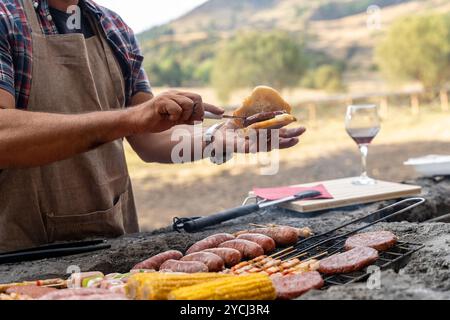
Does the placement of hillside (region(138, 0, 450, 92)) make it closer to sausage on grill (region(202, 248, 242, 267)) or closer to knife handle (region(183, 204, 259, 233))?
knife handle (region(183, 204, 259, 233))

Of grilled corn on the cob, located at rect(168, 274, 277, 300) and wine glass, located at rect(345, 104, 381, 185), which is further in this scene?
wine glass, located at rect(345, 104, 381, 185)

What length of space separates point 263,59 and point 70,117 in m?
19.5

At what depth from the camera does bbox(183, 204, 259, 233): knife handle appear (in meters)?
2.80

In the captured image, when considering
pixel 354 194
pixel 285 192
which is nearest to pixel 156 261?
pixel 285 192

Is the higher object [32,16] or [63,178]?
[32,16]

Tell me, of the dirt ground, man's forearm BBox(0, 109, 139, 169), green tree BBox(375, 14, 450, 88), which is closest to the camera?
man's forearm BBox(0, 109, 139, 169)

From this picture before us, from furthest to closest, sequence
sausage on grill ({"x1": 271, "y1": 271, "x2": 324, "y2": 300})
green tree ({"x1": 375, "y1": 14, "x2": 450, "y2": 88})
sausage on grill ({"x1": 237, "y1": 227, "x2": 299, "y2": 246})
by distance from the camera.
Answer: green tree ({"x1": 375, "y1": 14, "x2": 450, "y2": 88}), sausage on grill ({"x1": 237, "y1": 227, "x2": 299, "y2": 246}), sausage on grill ({"x1": 271, "y1": 271, "x2": 324, "y2": 300})

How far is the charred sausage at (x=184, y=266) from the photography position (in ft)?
6.91

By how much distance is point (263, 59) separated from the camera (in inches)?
846

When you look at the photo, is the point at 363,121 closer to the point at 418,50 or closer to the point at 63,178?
the point at 63,178

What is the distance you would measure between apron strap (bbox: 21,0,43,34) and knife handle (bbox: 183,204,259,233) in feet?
3.79

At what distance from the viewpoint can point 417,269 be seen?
202 centimetres

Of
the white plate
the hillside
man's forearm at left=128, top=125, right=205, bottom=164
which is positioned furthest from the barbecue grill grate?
the hillside
